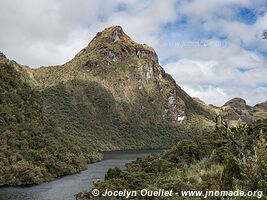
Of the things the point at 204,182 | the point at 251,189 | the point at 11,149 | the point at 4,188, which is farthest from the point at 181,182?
the point at 11,149

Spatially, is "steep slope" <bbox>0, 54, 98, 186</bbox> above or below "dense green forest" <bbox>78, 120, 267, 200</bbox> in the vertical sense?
above

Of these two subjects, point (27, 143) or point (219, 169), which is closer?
point (219, 169)

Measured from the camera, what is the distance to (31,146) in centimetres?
13188

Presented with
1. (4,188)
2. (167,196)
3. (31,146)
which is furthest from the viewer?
(31,146)

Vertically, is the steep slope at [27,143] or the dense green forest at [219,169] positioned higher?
the steep slope at [27,143]

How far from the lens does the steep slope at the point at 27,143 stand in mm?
110375

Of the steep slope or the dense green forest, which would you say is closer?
the dense green forest

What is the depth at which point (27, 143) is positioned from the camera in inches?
5133

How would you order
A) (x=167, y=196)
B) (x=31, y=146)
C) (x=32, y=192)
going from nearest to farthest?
(x=167, y=196), (x=32, y=192), (x=31, y=146)

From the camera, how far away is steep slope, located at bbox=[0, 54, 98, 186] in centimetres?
11038

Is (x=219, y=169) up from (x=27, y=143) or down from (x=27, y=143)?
down

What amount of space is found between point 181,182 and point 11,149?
10274cm

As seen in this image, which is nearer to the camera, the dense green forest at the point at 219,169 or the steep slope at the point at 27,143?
the dense green forest at the point at 219,169

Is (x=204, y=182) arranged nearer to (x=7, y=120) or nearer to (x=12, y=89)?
(x=7, y=120)
